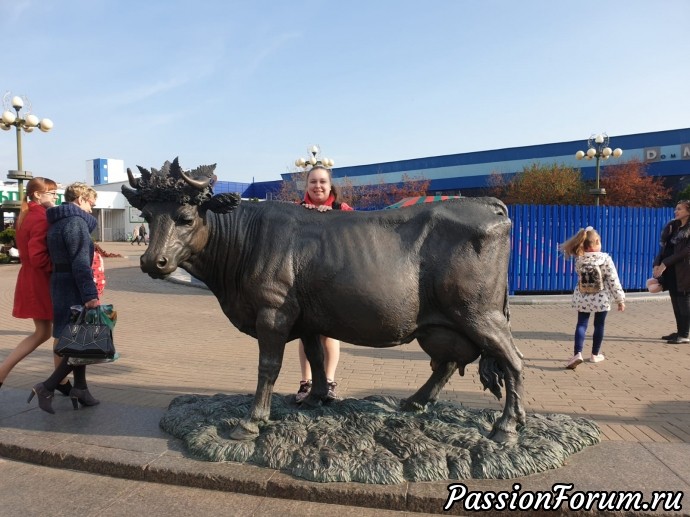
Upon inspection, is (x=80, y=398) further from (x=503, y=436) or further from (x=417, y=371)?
(x=417, y=371)

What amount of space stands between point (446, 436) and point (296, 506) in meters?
1.06

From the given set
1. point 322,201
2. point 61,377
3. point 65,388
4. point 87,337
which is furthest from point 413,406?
point 65,388

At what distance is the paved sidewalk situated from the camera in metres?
2.97

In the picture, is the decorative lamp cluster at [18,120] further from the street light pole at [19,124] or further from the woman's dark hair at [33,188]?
the woman's dark hair at [33,188]

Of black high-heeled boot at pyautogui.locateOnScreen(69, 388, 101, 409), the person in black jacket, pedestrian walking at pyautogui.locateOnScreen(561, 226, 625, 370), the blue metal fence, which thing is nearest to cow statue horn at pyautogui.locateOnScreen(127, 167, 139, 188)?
black high-heeled boot at pyautogui.locateOnScreen(69, 388, 101, 409)

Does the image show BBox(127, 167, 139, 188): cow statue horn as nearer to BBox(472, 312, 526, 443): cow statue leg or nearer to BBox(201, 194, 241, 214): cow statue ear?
BBox(201, 194, 241, 214): cow statue ear

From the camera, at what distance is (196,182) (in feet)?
10.1

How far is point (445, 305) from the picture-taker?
10.7ft

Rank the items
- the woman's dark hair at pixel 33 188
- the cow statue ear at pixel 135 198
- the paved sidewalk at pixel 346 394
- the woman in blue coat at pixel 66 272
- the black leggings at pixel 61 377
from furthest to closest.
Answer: the woman's dark hair at pixel 33 188, the black leggings at pixel 61 377, the woman in blue coat at pixel 66 272, the cow statue ear at pixel 135 198, the paved sidewalk at pixel 346 394

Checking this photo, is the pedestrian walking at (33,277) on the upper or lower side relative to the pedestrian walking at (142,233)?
upper

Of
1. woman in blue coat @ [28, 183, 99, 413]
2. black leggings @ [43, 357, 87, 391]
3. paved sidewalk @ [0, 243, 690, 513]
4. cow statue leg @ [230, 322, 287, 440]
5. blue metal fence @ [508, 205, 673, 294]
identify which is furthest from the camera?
blue metal fence @ [508, 205, 673, 294]

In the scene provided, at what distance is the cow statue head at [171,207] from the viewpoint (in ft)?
10.2

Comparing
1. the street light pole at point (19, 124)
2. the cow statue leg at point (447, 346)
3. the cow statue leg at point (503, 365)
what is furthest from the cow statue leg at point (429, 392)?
the street light pole at point (19, 124)

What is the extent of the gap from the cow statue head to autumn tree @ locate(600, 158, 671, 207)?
112ft
